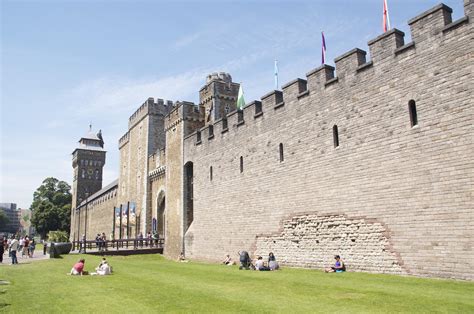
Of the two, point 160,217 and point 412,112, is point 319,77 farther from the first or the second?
point 160,217

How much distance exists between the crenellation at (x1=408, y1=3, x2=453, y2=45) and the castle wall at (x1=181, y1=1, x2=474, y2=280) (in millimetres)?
30

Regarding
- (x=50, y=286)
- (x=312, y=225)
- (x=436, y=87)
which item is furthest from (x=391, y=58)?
(x=50, y=286)

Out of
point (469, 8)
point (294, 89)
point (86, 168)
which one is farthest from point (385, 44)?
point (86, 168)

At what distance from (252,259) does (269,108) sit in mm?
6905

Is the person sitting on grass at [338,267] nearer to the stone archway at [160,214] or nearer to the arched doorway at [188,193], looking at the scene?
the arched doorway at [188,193]

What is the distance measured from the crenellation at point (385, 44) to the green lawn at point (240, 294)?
7021 millimetres

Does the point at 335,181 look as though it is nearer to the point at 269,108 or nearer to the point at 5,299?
the point at 269,108

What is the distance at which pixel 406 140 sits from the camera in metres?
13.0

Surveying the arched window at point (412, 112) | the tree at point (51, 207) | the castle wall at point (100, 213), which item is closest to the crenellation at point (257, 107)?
the arched window at point (412, 112)

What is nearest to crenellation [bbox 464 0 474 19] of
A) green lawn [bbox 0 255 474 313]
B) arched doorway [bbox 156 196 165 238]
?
green lawn [bbox 0 255 474 313]

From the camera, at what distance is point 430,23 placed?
12641 millimetres

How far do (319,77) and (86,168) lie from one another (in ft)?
233

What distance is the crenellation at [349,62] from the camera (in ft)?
49.5

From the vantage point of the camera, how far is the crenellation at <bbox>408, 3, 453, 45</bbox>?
12359mm
